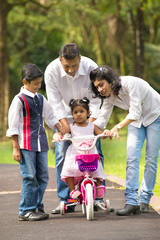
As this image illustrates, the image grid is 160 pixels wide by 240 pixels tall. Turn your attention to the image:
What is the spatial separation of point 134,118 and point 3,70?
675 inches

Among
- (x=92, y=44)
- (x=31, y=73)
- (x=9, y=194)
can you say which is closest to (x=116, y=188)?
(x=9, y=194)

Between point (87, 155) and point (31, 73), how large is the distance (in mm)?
1157

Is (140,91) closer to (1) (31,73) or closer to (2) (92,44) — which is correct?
(1) (31,73)

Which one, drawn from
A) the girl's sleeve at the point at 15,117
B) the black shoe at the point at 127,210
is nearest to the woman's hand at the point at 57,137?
A: the girl's sleeve at the point at 15,117

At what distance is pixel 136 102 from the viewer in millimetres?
6023

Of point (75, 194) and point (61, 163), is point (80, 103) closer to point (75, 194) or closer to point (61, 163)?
point (61, 163)

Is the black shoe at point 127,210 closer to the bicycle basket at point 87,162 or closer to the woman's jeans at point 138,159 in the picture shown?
the woman's jeans at point 138,159

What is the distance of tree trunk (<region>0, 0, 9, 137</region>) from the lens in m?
22.1

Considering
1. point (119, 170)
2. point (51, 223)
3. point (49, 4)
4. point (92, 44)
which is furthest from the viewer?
point (92, 44)

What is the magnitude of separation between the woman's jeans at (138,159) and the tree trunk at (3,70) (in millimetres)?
16512

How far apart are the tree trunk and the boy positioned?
642 inches

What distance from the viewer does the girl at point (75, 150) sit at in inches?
241

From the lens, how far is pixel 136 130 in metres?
6.32

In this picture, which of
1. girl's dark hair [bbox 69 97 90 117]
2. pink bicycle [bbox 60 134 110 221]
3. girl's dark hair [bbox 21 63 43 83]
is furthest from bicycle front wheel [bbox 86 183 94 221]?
girl's dark hair [bbox 21 63 43 83]
